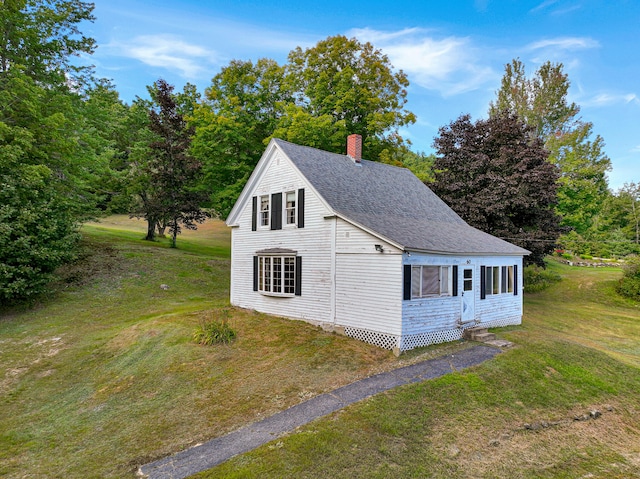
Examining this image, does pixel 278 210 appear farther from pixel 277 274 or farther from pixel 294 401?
pixel 294 401

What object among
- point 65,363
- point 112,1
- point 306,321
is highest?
point 112,1

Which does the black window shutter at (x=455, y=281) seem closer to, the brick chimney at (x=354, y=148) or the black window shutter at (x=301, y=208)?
the black window shutter at (x=301, y=208)

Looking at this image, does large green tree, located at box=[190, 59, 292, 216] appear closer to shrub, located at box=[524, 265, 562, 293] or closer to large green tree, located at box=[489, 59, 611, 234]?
shrub, located at box=[524, 265, 562, 293]

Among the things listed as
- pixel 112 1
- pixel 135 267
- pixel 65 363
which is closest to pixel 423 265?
pixel 65 363

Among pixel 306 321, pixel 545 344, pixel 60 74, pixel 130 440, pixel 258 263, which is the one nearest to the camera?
pixel 130 440

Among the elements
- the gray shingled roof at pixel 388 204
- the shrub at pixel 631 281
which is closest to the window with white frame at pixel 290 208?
the gray shingled roof at pixel 388 204

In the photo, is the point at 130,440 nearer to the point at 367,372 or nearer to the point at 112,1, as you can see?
the point at 367,372
